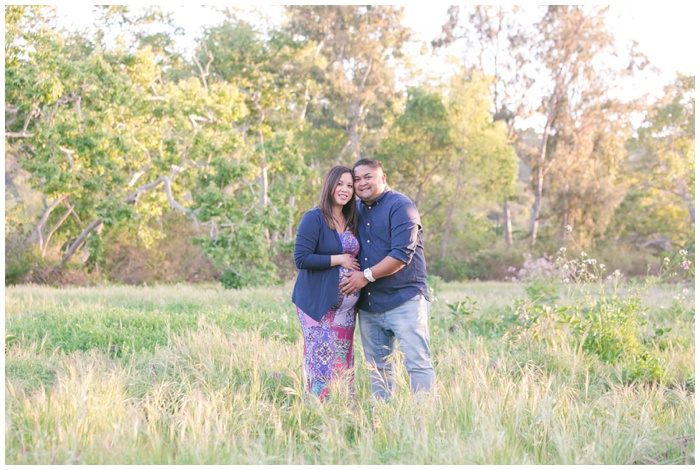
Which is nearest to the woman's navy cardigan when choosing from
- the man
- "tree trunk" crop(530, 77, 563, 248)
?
the man

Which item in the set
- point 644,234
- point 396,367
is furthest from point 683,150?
point 396,367

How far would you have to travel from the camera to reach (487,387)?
4.62 m

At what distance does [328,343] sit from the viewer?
5.03 metres

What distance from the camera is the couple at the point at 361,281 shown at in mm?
4918

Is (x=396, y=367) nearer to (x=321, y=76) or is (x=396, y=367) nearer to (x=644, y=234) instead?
(x=321, y=76)

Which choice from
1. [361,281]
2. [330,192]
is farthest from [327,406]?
[330,192]

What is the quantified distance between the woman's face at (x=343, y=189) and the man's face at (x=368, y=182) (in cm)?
7

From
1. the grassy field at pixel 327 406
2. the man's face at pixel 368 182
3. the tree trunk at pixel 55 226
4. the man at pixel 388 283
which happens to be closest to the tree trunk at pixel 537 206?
the tree trunk at pixel 55 226

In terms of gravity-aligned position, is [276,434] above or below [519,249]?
above

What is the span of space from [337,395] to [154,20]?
27.6m

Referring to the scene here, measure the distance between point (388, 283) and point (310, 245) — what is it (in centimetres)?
64

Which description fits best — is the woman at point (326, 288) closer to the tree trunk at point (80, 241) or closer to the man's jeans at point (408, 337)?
the man's jeans at point (408, 337)

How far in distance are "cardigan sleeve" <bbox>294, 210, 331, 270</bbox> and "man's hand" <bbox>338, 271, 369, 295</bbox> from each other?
0.55 feet

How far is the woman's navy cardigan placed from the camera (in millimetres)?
4930
